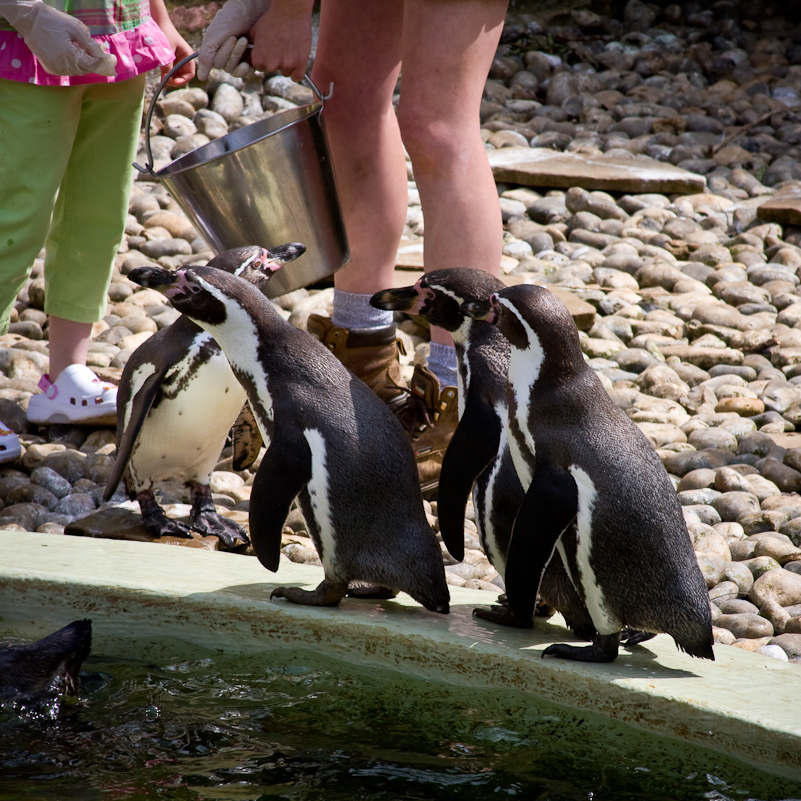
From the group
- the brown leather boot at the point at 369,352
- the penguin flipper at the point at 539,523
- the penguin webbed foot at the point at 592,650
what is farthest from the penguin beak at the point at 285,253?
the penguin webbed foot at the point at 592,650

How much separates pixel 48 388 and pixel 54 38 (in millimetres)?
1182

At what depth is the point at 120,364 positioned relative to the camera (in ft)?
14.0

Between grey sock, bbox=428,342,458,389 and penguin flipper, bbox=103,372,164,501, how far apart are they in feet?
2.76

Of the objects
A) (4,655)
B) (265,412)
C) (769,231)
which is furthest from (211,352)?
(769,231)

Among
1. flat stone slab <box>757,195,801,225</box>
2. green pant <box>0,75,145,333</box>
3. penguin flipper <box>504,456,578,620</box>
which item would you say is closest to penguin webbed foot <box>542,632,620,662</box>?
penguin flipper <box>504,456,578,620</box>

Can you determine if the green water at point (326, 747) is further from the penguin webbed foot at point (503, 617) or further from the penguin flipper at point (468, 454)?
the penguin flipper at point (468, 454)

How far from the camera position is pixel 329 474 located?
2.17 m

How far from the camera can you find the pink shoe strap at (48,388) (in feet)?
12.0

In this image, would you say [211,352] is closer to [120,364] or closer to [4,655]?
[4,655]

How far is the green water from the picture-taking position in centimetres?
173

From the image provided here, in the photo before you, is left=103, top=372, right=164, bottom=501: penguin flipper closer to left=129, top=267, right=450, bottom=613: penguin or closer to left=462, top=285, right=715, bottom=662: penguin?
left=129, top=267, right=450, bottom=613: penguin

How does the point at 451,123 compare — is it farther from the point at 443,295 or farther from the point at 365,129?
the point at 443,295

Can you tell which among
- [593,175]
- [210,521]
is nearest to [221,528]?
[210,521]

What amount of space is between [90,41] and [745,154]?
17.1ft
